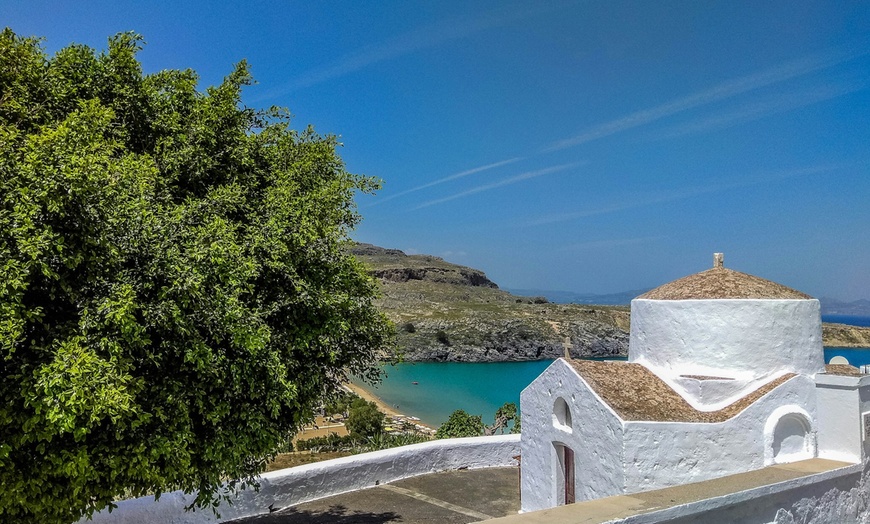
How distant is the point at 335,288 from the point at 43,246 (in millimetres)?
3958

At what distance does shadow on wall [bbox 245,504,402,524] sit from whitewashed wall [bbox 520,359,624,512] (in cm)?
261

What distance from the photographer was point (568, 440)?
33.1 feet

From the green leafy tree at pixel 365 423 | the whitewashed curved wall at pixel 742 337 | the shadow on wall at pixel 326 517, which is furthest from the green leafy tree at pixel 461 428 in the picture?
the whitewashed curved wall at pixel 742 337

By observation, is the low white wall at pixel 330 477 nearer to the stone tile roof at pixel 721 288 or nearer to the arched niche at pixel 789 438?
the stone tile roof at pixel 721 288

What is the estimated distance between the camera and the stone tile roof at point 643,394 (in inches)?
357

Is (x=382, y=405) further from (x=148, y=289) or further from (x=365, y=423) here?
(x=148, y=289)

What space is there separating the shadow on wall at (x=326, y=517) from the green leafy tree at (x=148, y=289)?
2.47 metres

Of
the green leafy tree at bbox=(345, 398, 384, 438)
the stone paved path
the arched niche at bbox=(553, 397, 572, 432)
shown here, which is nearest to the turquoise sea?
the green leafy tree at bbox=(345, 398, 384, 438)

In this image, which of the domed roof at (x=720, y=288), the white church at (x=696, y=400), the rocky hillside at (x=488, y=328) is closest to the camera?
the white church at (x=696, y=400)

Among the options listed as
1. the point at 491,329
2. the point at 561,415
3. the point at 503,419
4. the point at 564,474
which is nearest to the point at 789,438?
the point at 561,415

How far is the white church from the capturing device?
8.77m

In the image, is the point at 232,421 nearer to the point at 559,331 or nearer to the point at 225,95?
the point at 225,95

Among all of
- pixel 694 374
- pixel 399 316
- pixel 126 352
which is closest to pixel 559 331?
pixel 399 316

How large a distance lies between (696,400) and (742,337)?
4.27 ft
